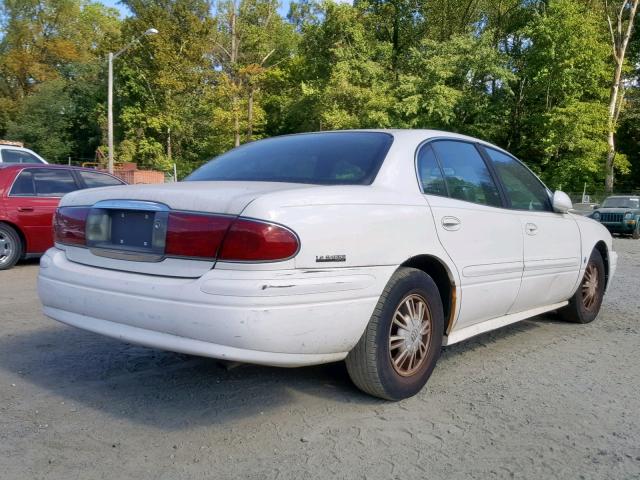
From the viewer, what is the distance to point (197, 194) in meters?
2.90

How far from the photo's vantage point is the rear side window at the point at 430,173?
3.59m

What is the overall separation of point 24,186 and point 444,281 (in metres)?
7.36

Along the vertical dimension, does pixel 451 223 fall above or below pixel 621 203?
above

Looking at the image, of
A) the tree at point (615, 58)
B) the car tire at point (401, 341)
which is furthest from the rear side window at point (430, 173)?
the tree at point (615, 58)

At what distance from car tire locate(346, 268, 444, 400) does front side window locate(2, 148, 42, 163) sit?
1227cm

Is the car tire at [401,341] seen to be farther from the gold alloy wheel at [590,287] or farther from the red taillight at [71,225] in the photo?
the gold alloy wheel at [590,287]

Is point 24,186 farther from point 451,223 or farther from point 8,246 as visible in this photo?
point 451,223

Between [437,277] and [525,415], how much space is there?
94 cm

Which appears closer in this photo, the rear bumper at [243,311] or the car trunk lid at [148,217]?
the rear bumper at [243,311]

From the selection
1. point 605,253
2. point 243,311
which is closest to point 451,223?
point 243,311

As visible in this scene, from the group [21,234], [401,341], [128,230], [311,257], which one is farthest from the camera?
[21,234]

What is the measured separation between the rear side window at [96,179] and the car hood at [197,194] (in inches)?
255

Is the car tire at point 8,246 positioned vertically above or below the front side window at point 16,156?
below

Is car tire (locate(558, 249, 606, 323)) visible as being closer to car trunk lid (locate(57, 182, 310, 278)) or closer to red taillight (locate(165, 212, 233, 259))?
car trunk lid (locate(57, 182, 310, 278))
